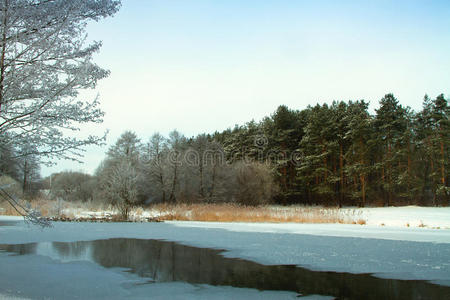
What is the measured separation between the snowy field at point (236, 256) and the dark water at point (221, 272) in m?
0.35

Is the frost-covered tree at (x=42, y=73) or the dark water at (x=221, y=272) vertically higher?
the frost-covered tree at (x=42, y=73)

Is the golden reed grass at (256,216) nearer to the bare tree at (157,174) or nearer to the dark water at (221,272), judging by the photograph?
the dark water at (221,272)

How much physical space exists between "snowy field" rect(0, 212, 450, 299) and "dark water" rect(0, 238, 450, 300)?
1.15ft

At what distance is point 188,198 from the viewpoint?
39094mm

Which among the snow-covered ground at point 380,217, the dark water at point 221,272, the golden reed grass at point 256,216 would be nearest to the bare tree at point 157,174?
the snow-covered ground at point 380,217

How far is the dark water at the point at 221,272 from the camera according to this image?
4781 millimetres

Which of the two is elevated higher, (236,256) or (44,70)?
(44,70)

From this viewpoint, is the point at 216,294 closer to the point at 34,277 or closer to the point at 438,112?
the point at 34,277

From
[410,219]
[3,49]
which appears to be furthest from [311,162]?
[3,49]

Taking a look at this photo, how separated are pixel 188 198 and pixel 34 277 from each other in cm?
3414

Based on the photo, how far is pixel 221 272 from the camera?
589 cm

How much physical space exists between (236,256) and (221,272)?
1.63 meters

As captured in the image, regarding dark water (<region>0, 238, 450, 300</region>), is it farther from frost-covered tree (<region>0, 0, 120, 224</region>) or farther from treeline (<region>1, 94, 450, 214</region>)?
treeline (<region>1, 94, 450, 214</region>)

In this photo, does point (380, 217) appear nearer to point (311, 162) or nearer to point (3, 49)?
point (311, 162)
